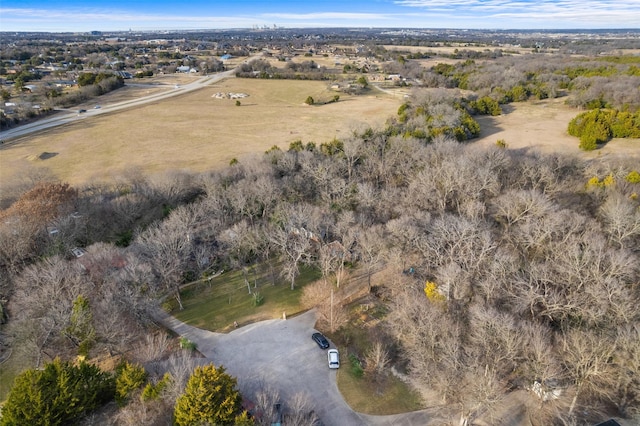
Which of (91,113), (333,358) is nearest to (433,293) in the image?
(333,358)

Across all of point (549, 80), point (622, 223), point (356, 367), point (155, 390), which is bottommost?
point (356, 367)

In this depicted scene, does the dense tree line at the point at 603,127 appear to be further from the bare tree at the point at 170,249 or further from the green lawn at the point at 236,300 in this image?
the bare tree at the point at 170,249

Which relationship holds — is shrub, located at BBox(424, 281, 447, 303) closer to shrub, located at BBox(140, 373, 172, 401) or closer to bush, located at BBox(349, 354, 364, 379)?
bush, located at BBox(349, 354, 364, 379)

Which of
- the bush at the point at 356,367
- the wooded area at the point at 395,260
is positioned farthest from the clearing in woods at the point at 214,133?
the bush at the point at 356,367

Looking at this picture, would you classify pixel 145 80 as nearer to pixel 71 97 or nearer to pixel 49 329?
pixel 71 97

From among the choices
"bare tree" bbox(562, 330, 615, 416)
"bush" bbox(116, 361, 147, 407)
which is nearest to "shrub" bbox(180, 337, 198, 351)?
"bush" bbox(116, 361, 147, 407)

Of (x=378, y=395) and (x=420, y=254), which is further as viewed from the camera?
(x=420, y=254)

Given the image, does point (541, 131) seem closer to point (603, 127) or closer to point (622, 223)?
point (603, 127)
